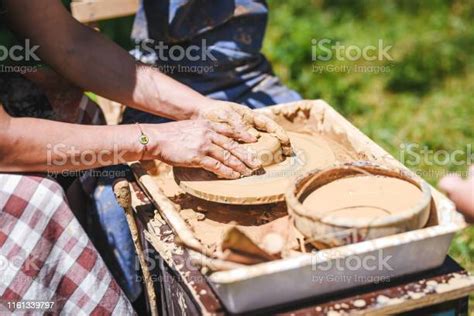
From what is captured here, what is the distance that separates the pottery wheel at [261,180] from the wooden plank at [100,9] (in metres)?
1.22

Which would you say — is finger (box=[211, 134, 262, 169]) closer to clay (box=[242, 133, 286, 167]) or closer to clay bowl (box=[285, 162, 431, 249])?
clay (box=[242, 133, 286, 167])

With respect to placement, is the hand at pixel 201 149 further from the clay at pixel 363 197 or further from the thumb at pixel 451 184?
the thumb at pixel 451 184

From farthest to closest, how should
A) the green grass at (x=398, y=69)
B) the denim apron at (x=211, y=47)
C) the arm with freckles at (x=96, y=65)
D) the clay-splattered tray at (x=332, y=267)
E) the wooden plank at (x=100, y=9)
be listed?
the green grass at (x=398, y=69)
the wooden plank at (x=100, y=9)
the denim apron at (x=211, y=47)
the arm with freckles at (x=96, y=65)
the clay-splattered tray at (x=332, y=267)

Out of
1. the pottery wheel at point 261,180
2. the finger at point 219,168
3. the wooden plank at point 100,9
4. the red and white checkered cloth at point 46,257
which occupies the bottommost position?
the red and white checkered cloth at point 46,257

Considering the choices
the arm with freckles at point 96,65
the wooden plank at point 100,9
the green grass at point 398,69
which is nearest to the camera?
the arm with freckles at point 96,65

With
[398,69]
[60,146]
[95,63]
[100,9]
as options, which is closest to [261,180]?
[60,146]

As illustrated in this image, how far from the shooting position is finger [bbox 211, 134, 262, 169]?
1.87 meters

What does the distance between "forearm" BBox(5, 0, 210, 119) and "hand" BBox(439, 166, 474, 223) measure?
0.91 m

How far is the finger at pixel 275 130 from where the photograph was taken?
195 cm

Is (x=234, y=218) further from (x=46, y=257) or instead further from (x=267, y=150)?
(x=46, y=257)

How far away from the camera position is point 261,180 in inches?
72.5

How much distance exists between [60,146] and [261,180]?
0.55 metres

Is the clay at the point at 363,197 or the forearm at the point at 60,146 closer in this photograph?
the clay at the point at 363,197

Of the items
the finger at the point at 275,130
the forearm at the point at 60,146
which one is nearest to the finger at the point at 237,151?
the finger at the point at 275,130
